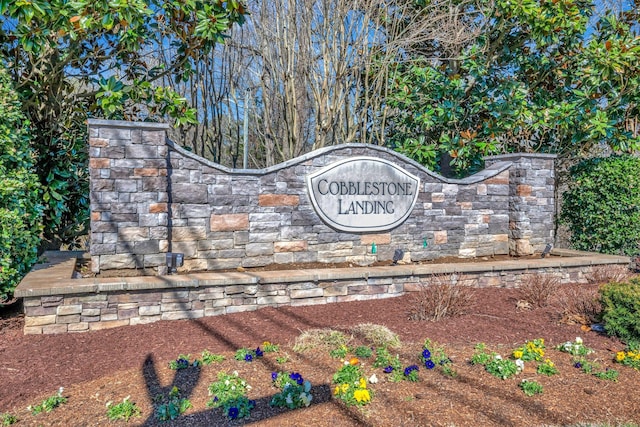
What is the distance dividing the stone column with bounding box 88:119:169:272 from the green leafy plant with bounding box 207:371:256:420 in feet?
7.63

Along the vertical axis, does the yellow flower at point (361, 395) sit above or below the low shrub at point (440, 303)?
below

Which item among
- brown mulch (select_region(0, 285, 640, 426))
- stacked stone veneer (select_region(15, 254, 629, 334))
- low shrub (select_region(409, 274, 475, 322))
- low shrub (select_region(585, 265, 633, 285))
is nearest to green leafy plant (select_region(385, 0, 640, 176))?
low shrub (select_region(585, 265, 633, 285))

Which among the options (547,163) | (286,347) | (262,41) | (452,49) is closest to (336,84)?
(262,41)

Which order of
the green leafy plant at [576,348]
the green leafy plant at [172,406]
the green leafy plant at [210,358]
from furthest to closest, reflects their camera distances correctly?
1. the green leafy plant at [576,348]
2. the green leafy plant at [210,358]
3. the green leafy plant at [172,406]

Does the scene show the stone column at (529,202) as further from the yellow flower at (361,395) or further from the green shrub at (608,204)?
the yellow flower at (361,395)

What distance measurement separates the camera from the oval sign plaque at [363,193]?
20.0 feet

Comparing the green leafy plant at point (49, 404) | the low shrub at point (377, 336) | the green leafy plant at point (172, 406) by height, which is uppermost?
the low shrub at point (377, 336)

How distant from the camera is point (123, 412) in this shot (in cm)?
272

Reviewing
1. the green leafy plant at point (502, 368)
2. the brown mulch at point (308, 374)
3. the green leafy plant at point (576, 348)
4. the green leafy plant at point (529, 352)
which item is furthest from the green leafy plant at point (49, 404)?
the green leafy plant at point (576, 348)

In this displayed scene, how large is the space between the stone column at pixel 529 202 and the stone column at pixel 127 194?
509 cm

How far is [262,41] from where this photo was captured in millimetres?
8211

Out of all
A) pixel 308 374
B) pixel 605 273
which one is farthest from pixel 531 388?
pixel 605 273

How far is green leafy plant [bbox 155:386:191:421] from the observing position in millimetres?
2685

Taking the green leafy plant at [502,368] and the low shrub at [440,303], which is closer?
the green leafy plant at [502,368]
